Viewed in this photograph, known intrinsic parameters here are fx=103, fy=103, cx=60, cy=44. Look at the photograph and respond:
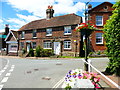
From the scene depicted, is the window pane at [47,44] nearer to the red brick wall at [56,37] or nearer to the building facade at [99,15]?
the red brick wall at [56,37]

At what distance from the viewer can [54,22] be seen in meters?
24.9

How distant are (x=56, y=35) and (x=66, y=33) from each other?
2548mm

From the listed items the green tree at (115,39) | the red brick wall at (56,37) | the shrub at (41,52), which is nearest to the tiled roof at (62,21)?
the red brick wall at (56,37)

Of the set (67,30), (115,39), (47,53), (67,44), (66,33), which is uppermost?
(67,30)

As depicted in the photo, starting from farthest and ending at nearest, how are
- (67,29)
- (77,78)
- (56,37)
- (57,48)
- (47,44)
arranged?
(47,44) → (56,37) → (57,48) → (67,29) → (77,78)

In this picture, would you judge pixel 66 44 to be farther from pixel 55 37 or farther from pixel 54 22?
pixel 54 22

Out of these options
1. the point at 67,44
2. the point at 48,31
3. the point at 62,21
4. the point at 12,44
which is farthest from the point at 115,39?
the point at 12,44

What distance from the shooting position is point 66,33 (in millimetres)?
22172

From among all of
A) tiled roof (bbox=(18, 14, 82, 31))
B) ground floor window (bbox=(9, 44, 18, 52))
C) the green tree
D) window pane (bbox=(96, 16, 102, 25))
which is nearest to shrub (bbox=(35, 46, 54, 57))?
tiled roof (bbox=(18, 14, 82, 31))

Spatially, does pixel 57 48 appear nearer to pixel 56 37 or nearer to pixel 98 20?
pixel 56 37

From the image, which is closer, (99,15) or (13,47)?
(99,15)

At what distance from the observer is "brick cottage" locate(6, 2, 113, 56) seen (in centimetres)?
2067

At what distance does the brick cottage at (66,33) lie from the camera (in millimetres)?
20672

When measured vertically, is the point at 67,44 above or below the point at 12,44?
below
